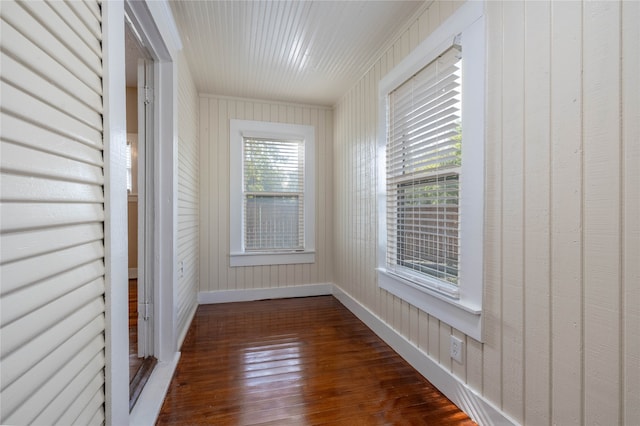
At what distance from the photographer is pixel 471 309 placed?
1.51 meters

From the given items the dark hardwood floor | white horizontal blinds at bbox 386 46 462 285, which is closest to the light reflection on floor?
the dark hardwood floor

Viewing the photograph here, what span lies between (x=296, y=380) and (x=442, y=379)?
90 cm

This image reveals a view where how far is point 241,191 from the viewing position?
355cm

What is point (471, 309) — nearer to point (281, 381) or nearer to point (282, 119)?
point (281, 381)

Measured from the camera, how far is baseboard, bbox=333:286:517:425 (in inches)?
56.5

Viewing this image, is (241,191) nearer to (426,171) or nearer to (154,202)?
(154,202)

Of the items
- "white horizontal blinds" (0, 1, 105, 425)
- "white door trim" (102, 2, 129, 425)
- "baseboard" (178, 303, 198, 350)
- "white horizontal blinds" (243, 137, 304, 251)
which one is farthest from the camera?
"white horizontal blinds" (243, 137, 304, 251)

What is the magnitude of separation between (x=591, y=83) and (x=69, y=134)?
169cm

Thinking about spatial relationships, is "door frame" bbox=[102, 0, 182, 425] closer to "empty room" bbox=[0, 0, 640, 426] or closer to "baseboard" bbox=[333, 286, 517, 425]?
"empty room" bbox=[0, 0, 640, 426]

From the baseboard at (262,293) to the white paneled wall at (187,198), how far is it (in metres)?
0.19

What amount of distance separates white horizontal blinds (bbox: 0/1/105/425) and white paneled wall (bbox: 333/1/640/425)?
64.4 inches

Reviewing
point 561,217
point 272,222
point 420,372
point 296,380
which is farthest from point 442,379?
point 272,222

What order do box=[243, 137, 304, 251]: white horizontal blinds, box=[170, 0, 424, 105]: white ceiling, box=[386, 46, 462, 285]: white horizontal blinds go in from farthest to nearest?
box=[243, 137, 304, 251]: white horizontal blinds
box=[170, 0, 424, 105]: white ceiling
box=[386, 46, 462, 285]: white horizontal blinds

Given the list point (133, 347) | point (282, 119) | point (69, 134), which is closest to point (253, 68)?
point (282, 119)
